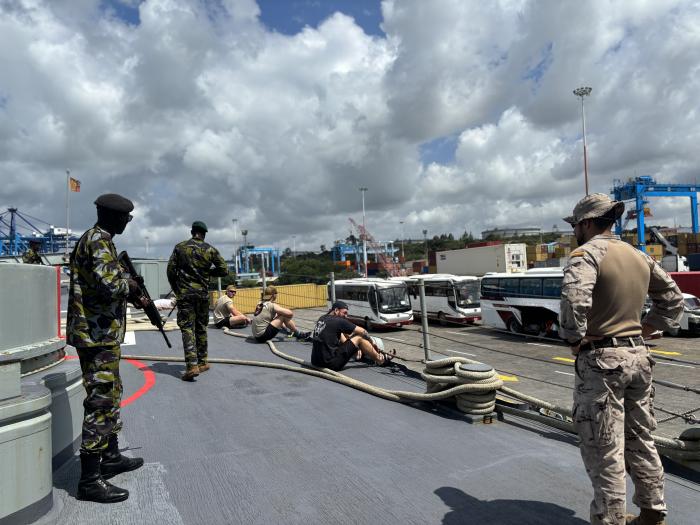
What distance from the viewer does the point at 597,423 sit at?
80.7 inches

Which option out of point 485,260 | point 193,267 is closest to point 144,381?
point 193,267

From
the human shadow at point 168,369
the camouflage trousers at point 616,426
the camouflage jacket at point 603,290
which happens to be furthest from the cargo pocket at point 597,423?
the human shadow at point 168,369

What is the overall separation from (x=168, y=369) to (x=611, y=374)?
515 cm

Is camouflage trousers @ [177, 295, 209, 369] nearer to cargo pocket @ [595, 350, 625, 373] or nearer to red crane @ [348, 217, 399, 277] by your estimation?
cargo pocket @ [595, 350, 625, 373]

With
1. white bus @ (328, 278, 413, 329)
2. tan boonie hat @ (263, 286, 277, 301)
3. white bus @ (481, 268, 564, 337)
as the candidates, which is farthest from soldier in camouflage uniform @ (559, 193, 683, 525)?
white bus @ (328, 278, 413, 329)

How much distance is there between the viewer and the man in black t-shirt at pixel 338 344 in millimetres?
5473

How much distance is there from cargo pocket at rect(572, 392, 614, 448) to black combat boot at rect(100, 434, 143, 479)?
97.2 inches

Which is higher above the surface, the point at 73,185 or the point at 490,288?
the point at 73,185

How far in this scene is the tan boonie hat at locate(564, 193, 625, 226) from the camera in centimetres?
223

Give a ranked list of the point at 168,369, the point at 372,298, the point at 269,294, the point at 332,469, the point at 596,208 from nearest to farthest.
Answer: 1. the point at 596,208
2. the point at 332,469
3. the point at 168,369
4. the point at 269,294
5. the point at 372,298

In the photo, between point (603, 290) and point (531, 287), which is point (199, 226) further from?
point (531, 287)

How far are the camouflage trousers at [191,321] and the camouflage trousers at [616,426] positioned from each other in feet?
13.5

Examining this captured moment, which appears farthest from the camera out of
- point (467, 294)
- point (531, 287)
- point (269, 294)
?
point (467, 294)

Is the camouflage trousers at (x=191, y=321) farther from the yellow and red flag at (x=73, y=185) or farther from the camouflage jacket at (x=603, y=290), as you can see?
the yellow and red flag at (x=73, y=185)
